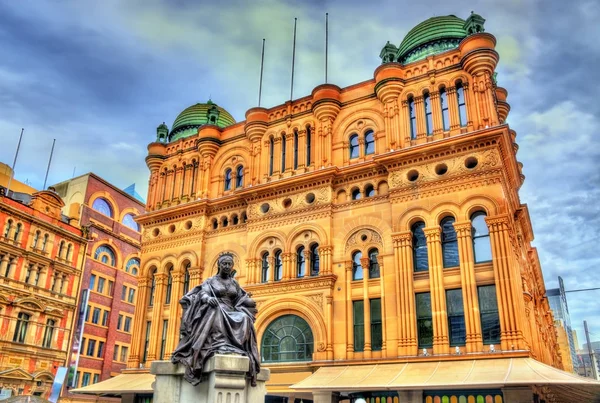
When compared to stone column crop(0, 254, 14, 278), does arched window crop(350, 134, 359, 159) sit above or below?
above

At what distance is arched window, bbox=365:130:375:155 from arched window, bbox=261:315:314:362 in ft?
31.8

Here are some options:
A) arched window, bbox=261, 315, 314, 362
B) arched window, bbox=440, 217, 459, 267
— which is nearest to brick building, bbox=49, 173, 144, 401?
arched window, bbox=261, 315, 314, 362

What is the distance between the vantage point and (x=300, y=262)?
28609 mm

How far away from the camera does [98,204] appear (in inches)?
2114

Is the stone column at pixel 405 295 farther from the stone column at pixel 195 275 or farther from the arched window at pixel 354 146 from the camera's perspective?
the stone column at pixel 195 275

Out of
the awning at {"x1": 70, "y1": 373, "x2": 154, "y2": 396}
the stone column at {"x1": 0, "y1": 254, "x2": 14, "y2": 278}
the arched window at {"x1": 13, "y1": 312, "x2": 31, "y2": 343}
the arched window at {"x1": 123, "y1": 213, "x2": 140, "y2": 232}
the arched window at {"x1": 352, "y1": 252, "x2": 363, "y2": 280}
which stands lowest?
the awning at {"x1": 70, "y1": 373, "x2": 154, "y2": 396}

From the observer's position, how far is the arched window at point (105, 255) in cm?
5127

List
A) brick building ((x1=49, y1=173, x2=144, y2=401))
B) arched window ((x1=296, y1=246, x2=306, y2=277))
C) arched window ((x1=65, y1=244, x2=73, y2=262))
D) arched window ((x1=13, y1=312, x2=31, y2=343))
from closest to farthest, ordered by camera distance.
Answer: arched window ((x1=296, y1=246, x2=306, y2=277)), arched window ((x1=13, y1=312, x2=31, y2=343)), arched window ((x1=65, y1=244, x2=73, y2=262)), brick building ((x1=49, y1=173, x2=144, y2=401))

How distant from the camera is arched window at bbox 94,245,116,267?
51.3m

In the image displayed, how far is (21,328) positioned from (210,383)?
38.0 metres

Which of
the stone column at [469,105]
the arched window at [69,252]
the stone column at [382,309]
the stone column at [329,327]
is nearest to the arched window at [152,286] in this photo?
the stone column at [329,327]

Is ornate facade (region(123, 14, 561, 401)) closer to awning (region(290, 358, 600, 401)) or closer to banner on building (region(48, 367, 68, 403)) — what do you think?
awning (region(290, 358, 600, 401))

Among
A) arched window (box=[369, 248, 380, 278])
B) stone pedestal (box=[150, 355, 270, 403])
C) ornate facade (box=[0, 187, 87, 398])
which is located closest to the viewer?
stone pedestal (box=[150, 355, 270, 403])

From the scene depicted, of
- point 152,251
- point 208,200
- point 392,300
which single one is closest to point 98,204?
point 152,251
